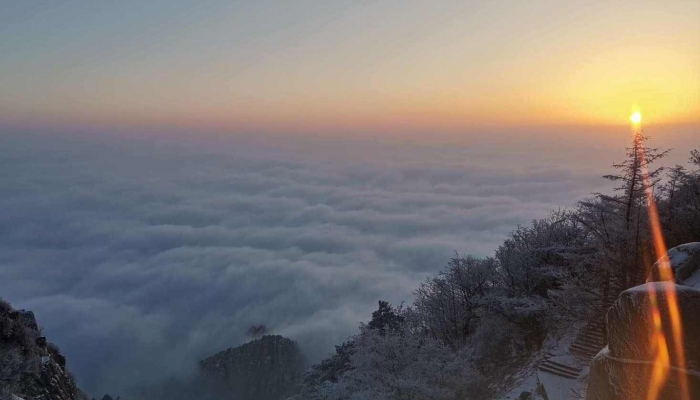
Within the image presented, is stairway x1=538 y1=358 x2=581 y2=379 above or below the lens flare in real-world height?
below

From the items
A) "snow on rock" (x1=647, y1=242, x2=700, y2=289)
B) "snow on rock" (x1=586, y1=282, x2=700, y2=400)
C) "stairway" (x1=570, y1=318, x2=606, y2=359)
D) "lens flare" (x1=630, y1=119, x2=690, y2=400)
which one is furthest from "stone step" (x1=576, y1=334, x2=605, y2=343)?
"lens flare" (x1=630, y1=119, x2=690, y2=400)

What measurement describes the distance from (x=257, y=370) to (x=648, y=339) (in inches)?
3967

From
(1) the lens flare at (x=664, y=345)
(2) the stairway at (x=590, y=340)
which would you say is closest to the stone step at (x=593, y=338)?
(2) the stairway at (x=590, y=340)

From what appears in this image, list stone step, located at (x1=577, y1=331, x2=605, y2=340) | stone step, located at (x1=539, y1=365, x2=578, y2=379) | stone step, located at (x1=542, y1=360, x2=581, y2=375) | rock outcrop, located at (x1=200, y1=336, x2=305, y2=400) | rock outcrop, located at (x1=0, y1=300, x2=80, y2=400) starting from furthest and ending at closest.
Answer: rock outcrop, located at (x1=200, y1=336, x2=305, y2=400), stone step, located at (x1=577, y1=331, x2=605, y2=340), stone step, located at (x1=542, y1=360, x2=581, y2=375), stone step, located at (x1=539, y1=365, x2=578, y2=379), rock outcrop, located at (x1=0, y1=300, x2=80, y2=400)

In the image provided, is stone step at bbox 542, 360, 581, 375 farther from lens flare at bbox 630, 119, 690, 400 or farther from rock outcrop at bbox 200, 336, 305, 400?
rock outcrop at bbox 200, 336, 305, 400

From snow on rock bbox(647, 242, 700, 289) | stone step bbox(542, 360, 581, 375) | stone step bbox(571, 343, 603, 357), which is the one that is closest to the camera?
snow on rock bbox(647, 242, 700, 289)

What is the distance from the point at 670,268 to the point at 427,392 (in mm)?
14731

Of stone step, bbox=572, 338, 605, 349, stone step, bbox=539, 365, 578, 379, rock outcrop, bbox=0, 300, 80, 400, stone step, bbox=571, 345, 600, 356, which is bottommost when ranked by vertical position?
stone step, bbox=539, 365, 578, 379

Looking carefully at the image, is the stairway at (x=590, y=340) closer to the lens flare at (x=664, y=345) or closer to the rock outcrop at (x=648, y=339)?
the rock outcrop at (x=648, y=339)

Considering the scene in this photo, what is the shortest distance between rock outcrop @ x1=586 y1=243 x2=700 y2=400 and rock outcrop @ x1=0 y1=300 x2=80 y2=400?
60.2 ft

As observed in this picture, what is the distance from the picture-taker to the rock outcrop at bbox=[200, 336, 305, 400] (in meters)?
99.1

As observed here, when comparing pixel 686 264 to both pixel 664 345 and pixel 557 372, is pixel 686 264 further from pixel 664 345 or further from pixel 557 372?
pixel 557 372

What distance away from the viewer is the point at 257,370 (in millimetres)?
101062

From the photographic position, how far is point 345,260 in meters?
190
